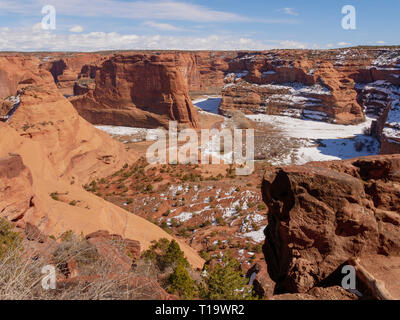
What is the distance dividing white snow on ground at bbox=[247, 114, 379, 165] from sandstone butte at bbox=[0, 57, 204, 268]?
17950mm

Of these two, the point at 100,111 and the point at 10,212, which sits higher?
the point at 100,111

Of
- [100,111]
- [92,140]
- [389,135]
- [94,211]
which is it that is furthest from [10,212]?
[100,111]

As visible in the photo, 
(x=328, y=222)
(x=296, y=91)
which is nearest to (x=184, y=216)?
(x=328, y=222)

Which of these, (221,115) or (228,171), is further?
(221,115)

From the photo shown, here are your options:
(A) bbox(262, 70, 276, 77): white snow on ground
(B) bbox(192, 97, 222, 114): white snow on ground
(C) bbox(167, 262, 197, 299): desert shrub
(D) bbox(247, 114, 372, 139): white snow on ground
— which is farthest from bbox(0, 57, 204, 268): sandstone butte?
(A) bbox(262, 70, 276, 77): white snow on ground

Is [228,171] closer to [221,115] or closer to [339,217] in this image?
[339,217]

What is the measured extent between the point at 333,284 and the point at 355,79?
61736 mm

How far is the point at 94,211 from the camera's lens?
42.2 feet

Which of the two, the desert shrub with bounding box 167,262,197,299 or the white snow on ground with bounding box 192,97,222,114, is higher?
the white snow on ground with bounding box 192,97,222,114

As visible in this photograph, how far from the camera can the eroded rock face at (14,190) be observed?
897cm

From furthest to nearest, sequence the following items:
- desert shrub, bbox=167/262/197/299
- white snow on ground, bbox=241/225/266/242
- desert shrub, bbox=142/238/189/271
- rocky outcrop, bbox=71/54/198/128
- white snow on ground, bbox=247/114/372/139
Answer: white snow on ground, bbox=247/114/372/139, rocky outcrop, bbox=71/54/198/128, white snow on ground, bbox=241/225/266/242, desert shrub, bbox=142/238/189/271, desert shrub, bbox=167/262/197/299

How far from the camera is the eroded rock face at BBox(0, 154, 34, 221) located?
29.4 feet

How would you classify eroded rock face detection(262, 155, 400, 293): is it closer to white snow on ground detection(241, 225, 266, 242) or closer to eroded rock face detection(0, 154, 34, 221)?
eroded rock face detection(0, 154, 34, 221)

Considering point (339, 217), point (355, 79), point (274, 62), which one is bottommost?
point (339, 217)
